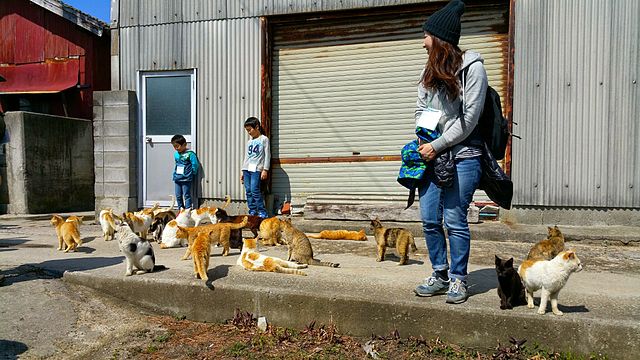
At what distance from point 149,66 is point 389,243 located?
6268 mm

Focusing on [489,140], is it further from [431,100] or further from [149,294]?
[149,294]

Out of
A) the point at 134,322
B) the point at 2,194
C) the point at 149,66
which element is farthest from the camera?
the point at 2,194

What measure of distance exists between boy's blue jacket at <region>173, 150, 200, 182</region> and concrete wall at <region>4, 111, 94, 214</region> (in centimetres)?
472

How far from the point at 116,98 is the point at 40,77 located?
6.61m

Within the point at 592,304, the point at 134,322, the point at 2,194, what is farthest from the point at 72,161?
the point at 592,304

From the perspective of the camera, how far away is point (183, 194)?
8523 millimetres

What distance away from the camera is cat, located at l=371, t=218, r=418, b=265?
194 inches

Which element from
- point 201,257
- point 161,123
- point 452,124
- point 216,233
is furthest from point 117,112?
point 452,124

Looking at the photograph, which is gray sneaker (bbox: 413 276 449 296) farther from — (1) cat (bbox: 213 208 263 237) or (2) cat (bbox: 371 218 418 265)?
(1) cat (bbox: 213 208 263 237)

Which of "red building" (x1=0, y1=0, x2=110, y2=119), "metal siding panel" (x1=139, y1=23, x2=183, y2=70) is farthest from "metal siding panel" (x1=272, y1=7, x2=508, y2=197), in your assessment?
"red building" (x1=0, y1=0, x2=110, y2=119)

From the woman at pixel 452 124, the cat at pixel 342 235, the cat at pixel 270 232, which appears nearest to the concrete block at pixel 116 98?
the cat at pixel 270 232

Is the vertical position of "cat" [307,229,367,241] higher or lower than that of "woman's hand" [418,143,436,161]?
lower

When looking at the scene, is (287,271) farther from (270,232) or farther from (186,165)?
(186,165)

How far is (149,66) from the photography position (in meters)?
9.05
